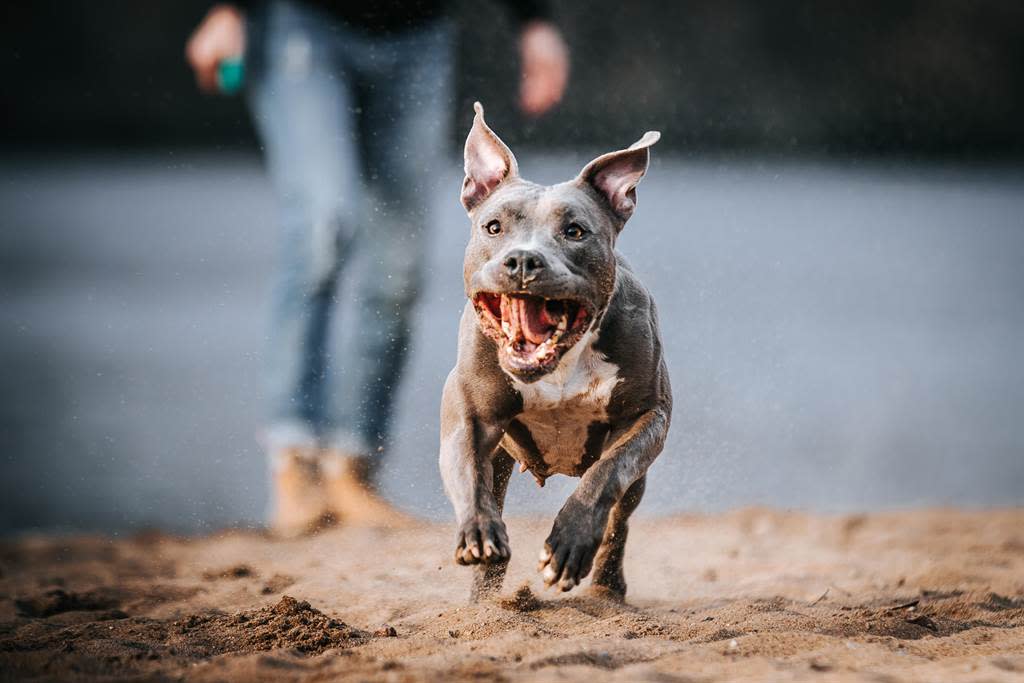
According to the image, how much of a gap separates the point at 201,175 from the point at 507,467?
16.1 meters

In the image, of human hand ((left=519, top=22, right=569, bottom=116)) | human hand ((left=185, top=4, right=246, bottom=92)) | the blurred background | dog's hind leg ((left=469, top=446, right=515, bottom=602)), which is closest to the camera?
dog's hind leg ((left=469, top=446, right=515, bottom=602))

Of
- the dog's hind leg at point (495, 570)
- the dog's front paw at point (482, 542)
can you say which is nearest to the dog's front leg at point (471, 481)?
the dog's front paw at point (482, 542)

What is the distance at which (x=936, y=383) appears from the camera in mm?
9438

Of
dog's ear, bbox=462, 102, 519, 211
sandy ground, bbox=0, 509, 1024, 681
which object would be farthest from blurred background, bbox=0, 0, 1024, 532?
dog's ear, bbox=462, 102, 519, 211

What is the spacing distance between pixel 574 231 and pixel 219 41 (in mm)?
2560

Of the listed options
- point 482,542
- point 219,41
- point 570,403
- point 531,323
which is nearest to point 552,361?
point 531,323

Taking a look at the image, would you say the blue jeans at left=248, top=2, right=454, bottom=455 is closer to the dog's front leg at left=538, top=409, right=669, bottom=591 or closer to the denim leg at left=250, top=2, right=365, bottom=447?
the denim leg at left=250, top=2, right=365, bottom=447

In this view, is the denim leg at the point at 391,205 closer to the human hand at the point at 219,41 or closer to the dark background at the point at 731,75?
the human hand at the point at 219,41

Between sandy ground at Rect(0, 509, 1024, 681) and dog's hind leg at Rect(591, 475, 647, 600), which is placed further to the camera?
dog's hind leg at Rect(591, 475, 647, 600)

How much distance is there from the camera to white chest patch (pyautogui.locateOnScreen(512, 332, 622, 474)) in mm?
3693

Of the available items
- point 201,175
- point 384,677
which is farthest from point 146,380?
point 201,175

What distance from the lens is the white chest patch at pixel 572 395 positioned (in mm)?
3693

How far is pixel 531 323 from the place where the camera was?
3.49 metres

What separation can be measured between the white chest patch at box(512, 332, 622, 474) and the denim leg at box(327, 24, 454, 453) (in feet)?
5.34
